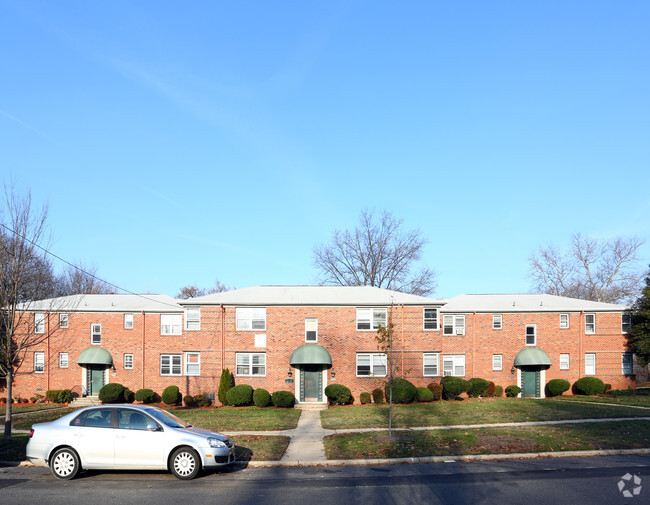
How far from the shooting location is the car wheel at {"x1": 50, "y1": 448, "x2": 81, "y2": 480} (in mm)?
12086

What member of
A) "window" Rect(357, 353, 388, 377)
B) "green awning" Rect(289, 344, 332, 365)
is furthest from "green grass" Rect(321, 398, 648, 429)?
"window" Rect(357, 353, 388, 377)

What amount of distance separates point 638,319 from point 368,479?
32.5 m

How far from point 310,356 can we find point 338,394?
2.69 metres

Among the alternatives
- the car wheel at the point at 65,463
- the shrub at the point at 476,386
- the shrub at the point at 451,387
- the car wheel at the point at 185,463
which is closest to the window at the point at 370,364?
the shrub at the point at 451,387

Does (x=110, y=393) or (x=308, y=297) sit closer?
(x=110, y=393)

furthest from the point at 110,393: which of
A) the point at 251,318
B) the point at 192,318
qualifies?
the point at 251,318

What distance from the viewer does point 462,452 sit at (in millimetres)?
15117

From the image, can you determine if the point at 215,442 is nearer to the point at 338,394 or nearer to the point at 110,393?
the point at 338,394

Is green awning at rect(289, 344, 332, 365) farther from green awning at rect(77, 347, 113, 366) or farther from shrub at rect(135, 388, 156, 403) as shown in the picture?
green awning at rect(77, 347, 113, 366)

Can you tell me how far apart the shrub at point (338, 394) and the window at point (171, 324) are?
10.9m

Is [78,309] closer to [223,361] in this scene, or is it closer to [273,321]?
[223,361]

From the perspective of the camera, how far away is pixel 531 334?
38.0 metres

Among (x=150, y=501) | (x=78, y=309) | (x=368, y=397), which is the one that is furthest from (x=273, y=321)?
(x=150, y=501)

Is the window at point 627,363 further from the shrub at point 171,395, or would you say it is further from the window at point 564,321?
the shrub at point 171,395
